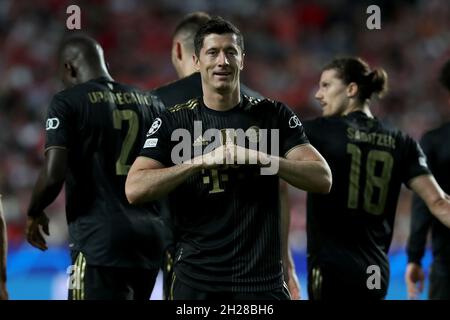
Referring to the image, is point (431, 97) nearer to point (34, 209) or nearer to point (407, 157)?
point (407, 157)

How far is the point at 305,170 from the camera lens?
408cm

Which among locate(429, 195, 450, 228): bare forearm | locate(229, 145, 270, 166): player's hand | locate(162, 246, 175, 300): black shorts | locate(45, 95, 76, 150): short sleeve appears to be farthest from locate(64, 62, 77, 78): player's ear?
locate(429, 195, 450, 228): bare forearm

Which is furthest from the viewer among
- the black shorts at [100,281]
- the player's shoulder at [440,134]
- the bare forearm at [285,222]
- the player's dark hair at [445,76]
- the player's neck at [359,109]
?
the player's dark hair at [445,76]

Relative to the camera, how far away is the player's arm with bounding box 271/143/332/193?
4.04 m

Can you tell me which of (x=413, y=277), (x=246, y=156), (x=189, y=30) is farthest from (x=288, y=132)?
(x=413, y=277)

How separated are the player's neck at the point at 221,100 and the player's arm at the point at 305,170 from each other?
1.19ft

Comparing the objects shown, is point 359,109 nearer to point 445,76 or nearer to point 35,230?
point 445,76

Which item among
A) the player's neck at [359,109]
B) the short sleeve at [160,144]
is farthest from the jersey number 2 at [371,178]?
the short sleeve at [160,144]

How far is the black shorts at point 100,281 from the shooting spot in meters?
5.24

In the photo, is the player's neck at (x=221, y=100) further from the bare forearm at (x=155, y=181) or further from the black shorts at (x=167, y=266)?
the black shorts at (x=167, y=266)

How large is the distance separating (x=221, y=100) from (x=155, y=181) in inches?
20.7

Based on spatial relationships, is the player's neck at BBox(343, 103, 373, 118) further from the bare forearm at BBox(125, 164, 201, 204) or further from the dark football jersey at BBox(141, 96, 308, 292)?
the bare forearm at BBox(125, 164, 201, 204)

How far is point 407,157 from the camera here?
5.66 metres
